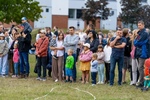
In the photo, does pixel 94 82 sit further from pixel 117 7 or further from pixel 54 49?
pixel 117 7

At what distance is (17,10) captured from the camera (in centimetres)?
3319

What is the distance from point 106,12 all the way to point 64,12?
729cm

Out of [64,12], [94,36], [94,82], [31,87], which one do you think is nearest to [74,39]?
[94,36]

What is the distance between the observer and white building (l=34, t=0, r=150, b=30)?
185ft

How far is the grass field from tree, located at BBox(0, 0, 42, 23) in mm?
18104

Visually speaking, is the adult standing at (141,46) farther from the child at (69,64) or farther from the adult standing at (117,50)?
the child at (69,64)

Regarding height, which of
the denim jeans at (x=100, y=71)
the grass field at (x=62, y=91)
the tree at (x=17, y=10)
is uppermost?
the tree at (x=17, y=10)

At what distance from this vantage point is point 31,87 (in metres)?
13.1

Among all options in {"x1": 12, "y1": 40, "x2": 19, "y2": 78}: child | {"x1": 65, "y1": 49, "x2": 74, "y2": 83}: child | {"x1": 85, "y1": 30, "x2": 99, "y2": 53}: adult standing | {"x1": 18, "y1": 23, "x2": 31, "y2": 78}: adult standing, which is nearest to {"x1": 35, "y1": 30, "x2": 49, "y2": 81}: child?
{"x1": 18, "y1": 23, "x2": 31, "y2": 78}: adult standing

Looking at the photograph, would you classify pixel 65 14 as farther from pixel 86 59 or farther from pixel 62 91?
pixel 62 91

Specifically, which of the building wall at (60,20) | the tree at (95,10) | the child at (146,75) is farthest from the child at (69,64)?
the building wall at (60,20)

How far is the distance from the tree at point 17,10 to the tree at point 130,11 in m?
18.4

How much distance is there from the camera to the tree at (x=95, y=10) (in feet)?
172

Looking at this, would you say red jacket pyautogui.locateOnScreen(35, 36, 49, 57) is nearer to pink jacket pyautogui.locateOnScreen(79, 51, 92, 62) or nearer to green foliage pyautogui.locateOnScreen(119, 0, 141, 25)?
pink jacket pyautogui.locateOnScreen(79, 51, 92, 62)
